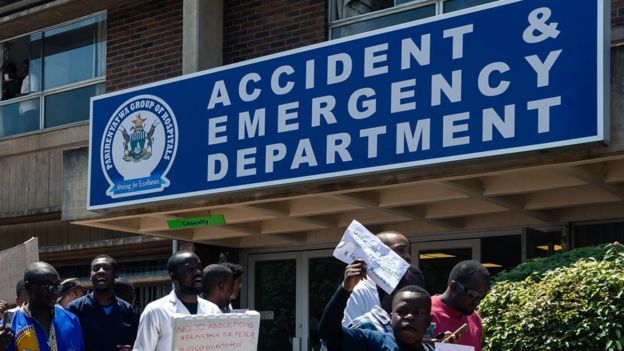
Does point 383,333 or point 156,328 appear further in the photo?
point 156,328

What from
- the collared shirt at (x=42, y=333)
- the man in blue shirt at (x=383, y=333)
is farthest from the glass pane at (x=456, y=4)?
the man in blue shirt at (x=383, y=333)

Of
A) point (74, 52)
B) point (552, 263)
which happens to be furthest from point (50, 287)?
point (74, 52)

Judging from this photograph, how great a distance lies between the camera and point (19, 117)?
667 inches

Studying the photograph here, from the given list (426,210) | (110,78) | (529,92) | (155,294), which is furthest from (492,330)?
(110,78)

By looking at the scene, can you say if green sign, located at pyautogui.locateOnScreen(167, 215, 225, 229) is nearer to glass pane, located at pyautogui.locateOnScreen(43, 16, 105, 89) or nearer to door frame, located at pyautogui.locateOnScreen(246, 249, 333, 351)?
door frame, located at pyautogui.locateOnScreen(246, 249, 333, 351)

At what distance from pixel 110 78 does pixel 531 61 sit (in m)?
7.84

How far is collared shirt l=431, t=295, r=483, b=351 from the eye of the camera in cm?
595

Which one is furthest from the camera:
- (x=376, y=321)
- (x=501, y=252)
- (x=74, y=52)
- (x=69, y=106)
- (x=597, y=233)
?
(x=74, y=52)

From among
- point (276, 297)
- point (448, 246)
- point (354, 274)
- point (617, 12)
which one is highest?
point (617, 12)

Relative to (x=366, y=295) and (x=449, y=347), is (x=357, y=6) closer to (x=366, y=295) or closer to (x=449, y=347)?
(x=366, y=295)

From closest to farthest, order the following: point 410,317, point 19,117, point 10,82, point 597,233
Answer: point 410,317 < point 597,233 < point 19,117 < point 10,82

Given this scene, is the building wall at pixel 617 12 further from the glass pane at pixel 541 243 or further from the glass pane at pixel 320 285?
the glass pane at pixel 320 285

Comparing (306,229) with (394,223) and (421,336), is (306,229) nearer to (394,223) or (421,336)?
(394,223)

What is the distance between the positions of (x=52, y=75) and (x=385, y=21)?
21.2ft
